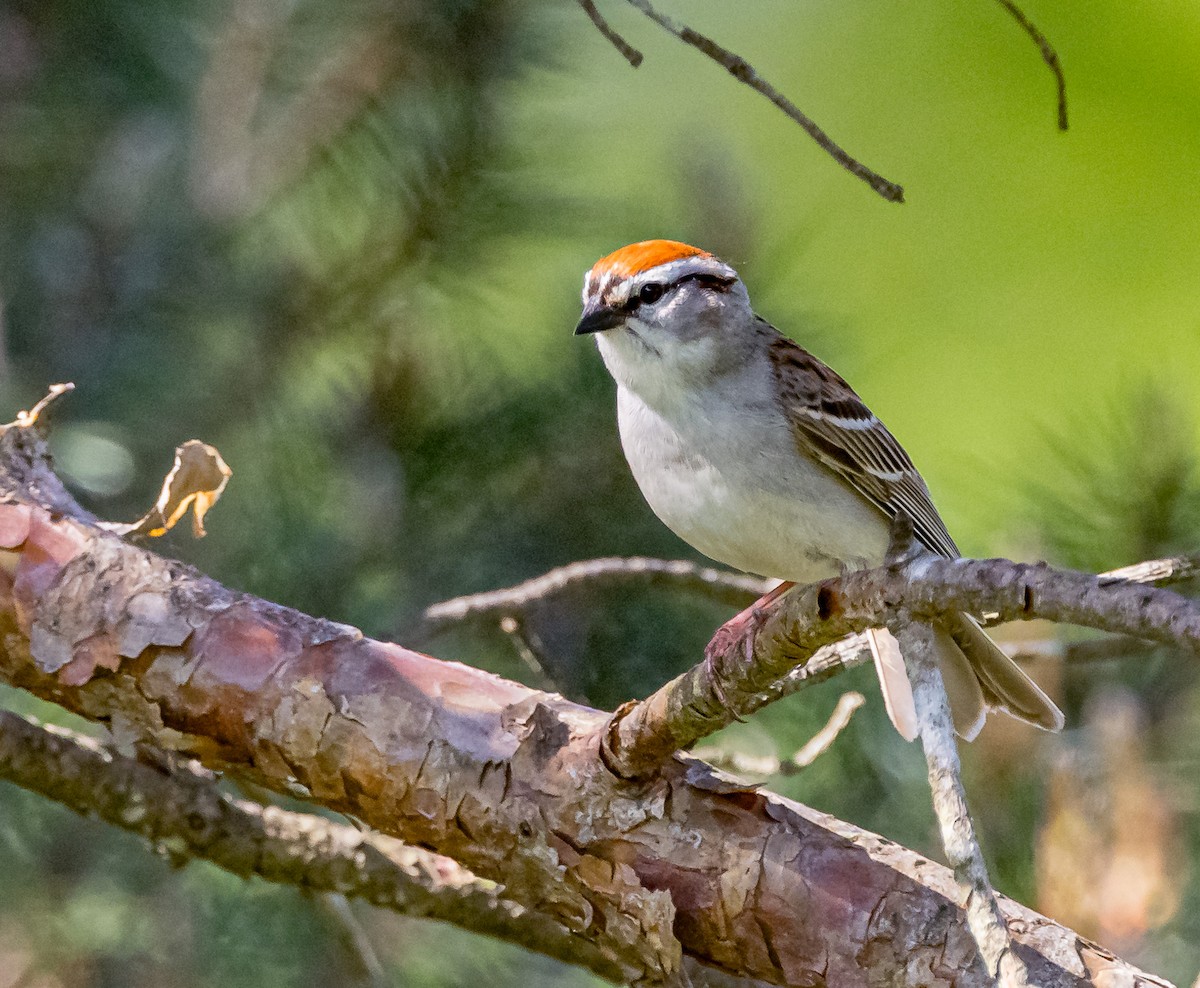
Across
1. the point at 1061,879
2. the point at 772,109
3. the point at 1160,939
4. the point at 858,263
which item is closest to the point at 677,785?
the point at 1061,879

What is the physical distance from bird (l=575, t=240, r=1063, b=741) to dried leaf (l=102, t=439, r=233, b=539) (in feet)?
1.70

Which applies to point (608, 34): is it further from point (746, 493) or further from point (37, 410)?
point (37, 410)

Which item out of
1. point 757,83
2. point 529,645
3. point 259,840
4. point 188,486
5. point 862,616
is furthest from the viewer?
point 529,645

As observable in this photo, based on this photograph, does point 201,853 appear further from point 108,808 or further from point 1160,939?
point 1160,939

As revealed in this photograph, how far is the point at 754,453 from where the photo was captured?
1642 mm

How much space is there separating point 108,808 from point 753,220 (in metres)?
1.36

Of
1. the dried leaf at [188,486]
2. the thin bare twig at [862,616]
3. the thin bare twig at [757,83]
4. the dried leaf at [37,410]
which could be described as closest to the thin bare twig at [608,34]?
the thin bare twig at [757,83]

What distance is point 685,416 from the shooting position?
167 centimetres

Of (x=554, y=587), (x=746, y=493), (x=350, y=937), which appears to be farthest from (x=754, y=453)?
(x=350, y=937)

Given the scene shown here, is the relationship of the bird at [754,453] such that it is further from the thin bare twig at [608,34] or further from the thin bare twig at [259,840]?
the thin bare twig at [608,34]

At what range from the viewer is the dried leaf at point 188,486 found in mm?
1396

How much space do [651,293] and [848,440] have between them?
0.33m

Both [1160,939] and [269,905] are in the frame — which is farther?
[269,905]

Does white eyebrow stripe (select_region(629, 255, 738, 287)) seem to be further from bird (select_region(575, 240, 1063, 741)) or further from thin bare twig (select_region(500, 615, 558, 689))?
thin bare twig (select_region(500, 615, 558, 689))
